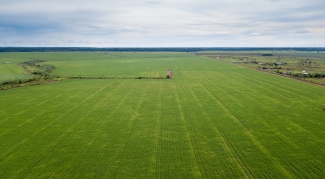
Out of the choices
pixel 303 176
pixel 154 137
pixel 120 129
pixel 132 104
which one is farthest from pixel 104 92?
pixel 303 176

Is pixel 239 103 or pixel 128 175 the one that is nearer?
pixel 128 175

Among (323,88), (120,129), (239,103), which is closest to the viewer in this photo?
(120,129)

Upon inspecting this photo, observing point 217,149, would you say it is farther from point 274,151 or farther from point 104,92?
point 104,92

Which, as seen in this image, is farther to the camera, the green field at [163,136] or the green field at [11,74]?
the green field at [11,74]

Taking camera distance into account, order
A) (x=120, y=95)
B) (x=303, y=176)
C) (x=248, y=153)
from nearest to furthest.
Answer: (x=303, y=176)
(x=248, y=153)
(x=120, y=95)

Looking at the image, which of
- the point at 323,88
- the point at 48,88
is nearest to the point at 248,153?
the point at 323,88

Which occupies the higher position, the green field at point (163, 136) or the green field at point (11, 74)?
the green field at point (11, 74)

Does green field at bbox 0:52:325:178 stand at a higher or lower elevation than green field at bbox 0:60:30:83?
lower

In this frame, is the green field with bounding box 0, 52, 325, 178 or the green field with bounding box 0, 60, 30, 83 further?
the green field with bounding box 0, 60, 30, 83
